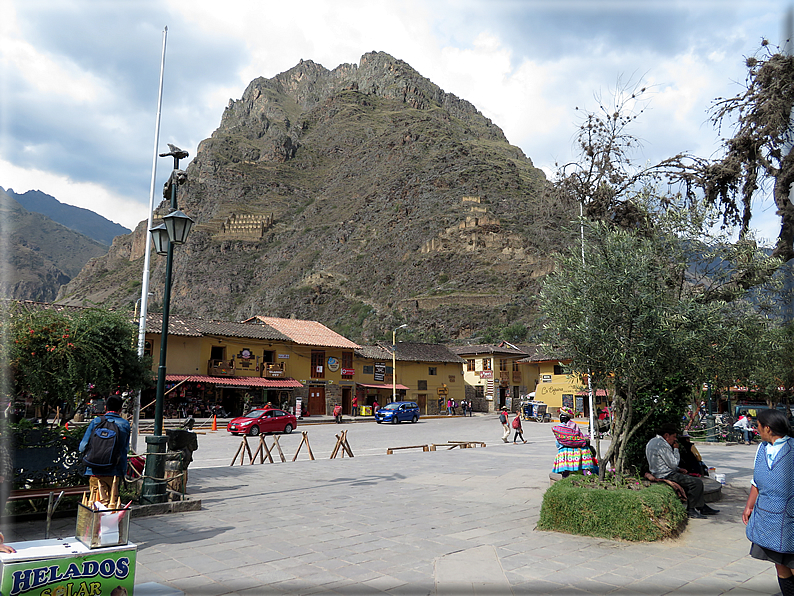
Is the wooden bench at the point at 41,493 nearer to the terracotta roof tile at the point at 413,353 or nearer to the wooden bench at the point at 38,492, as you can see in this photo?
the wooden bench at the point at 38,492

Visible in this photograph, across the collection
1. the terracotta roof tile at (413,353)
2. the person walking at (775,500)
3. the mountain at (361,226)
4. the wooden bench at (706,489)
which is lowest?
the wooden bench at (706,489)

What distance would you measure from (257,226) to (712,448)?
418 feet

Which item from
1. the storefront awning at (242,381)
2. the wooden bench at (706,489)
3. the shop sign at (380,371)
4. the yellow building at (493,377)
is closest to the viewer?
the wooden bench at (706,489)

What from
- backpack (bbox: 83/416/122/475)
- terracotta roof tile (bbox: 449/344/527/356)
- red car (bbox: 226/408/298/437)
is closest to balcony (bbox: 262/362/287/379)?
red car (bbox: 226/408/298/437)

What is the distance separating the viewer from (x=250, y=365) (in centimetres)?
3928

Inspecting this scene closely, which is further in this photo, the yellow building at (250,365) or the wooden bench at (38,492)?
the yellow building at (250,365)

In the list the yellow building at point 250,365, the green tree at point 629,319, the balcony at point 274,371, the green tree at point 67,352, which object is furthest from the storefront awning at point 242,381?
the green tree at point 629,319

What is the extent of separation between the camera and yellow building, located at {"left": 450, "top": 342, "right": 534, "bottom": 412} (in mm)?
57812

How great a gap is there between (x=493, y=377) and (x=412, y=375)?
1022 centimetres

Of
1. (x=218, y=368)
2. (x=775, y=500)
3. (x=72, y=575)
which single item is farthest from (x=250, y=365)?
(x=775, y=500)

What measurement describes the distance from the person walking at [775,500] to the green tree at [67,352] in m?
8.03

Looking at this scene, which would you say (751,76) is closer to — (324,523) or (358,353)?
(324,523)

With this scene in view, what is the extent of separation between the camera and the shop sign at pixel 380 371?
4916 cm

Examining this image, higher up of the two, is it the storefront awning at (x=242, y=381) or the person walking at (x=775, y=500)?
the storefront awning at (x=242, y=381)
